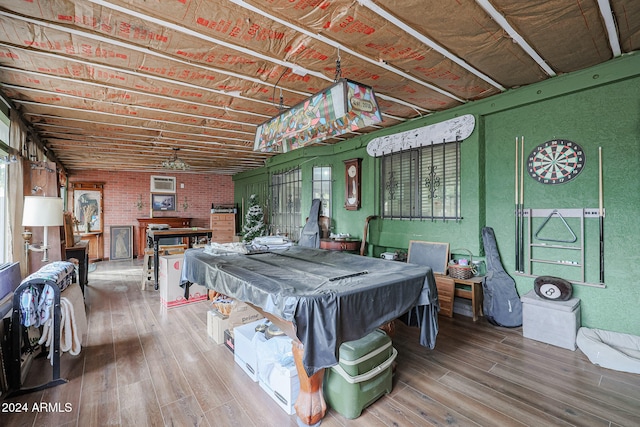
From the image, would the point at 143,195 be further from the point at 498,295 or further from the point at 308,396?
the point at 498,295

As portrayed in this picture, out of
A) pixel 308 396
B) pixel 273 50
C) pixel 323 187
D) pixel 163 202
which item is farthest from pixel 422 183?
pixel 163 202

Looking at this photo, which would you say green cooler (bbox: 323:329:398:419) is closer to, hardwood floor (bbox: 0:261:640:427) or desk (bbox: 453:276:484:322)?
hardwood floor (bbox: 0:261:640:427)

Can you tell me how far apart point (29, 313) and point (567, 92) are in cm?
536

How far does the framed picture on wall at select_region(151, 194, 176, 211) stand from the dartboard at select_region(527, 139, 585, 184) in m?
9.51

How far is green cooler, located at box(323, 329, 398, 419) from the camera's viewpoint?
6.42 ft

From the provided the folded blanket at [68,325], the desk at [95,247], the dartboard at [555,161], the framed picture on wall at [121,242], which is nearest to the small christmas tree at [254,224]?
the framed picture on wall at [121,242]

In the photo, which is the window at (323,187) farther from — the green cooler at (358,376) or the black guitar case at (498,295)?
the green cooler at (358,376)

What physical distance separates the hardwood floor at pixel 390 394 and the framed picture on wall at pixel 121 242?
6.52 meters

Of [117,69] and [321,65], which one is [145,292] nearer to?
[117,69]

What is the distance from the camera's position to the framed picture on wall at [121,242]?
8766 mm

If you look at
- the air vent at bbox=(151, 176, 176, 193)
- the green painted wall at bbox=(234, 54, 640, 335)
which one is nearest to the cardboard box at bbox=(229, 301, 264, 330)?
the green painted wall at bbox=(234, 54, 640, 335)

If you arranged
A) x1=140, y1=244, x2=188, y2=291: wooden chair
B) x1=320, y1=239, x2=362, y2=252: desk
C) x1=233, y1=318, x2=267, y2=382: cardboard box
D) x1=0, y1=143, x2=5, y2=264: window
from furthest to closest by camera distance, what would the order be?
x1=140, y1=244, x2=188, y2=291: wooden chair < x1=320, y1=239, x2=362, y2=252: desk < x1=0, y1=143, x2=5, y2=264: window < x1=233, y1=318, x2=267, y2=382: cardboard box

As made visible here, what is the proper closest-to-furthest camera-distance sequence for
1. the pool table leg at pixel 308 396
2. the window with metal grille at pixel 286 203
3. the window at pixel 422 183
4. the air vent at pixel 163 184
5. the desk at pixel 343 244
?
the pool table leg at pixel 308 396 → the window at pixel 422 183 → the desk at pixel 343 244 → the window with metal grille at pixel 286 203 → the air vent at pixel 163 184

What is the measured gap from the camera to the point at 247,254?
3.32 m
